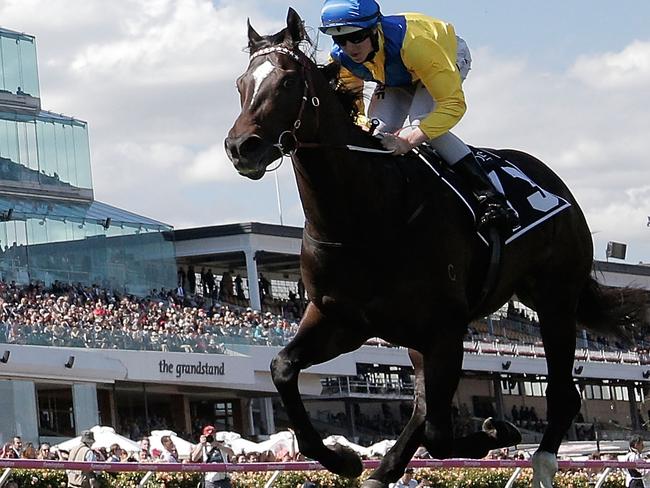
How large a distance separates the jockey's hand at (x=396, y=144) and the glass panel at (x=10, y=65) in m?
36.3

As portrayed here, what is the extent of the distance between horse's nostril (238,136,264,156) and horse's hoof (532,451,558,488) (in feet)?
8.67

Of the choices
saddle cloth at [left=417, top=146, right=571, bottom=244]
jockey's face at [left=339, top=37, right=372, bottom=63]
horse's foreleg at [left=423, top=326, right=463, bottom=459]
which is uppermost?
jockey's face at [left=339, top=37, right=372, bottom=63]

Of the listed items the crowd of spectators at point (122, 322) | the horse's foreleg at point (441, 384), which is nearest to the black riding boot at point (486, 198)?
the horse's foreleg at point (441, 384)

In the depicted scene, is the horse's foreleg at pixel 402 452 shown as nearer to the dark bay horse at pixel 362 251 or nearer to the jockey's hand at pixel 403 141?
the dark bay horse at pixel 362 251

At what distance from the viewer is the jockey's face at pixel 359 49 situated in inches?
243

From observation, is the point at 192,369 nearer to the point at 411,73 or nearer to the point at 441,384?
the point at 411,73

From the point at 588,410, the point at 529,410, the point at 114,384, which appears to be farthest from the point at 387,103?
the point at 588,410

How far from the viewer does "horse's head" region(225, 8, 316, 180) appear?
5398mm

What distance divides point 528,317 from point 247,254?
12.5 m

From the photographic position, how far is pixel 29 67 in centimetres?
4212

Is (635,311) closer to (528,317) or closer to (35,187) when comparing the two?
(35,187)

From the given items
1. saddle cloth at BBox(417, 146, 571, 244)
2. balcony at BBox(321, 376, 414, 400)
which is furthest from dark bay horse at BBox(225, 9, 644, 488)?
balcony at BBox(321, 376, 414, 400)

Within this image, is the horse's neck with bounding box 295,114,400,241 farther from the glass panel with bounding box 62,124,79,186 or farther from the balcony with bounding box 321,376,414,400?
the glass panel with bounding box 62,124,79,186

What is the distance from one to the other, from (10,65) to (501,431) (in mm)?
36676
